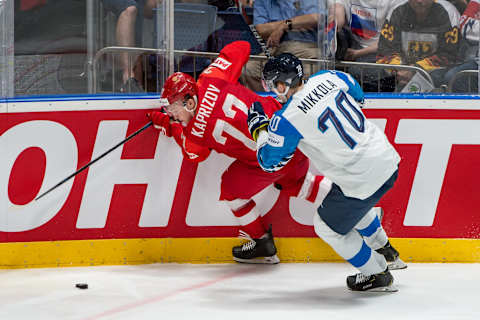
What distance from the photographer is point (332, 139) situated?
329cm

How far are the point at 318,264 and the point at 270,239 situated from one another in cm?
33

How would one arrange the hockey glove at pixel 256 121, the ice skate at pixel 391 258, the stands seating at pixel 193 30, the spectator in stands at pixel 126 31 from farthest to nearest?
the stands seating at pixel 193 30 < the spectator in stands at pixel 126 31 < the ice skate at pixel 391 258 < the hockey glove at pixel 256 121

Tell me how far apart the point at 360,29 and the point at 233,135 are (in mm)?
1180

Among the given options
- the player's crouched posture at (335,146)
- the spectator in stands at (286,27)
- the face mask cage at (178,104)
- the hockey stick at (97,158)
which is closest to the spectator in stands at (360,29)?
the spectator in stands at (286,27)

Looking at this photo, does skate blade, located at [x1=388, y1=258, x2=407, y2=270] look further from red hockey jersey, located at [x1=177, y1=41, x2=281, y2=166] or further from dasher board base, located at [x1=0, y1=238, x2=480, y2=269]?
red hockey jersey, located at [x1=177, y1=41, x2=281, y2=166]

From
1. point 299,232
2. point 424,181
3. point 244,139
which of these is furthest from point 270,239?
point 424,181

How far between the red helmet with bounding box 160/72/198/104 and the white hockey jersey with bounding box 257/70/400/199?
2.52ft

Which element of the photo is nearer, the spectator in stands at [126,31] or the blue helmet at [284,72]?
the blue helmet at [284,72]

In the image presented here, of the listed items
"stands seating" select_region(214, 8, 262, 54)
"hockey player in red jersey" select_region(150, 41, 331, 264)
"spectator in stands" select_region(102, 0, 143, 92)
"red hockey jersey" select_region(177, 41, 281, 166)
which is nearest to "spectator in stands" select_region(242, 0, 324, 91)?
"stands seating" select_region(214, 8, 262, 54)

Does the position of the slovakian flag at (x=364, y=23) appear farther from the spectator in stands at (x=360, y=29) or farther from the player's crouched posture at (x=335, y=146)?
the player's crouched posture at (x=335, y=146)

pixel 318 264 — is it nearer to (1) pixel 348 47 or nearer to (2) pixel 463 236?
(2) pixel 463 236

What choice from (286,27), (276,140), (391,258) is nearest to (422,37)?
(286,27)

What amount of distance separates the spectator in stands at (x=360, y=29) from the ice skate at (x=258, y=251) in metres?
1.16

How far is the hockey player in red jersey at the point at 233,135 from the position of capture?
4.02 meters
